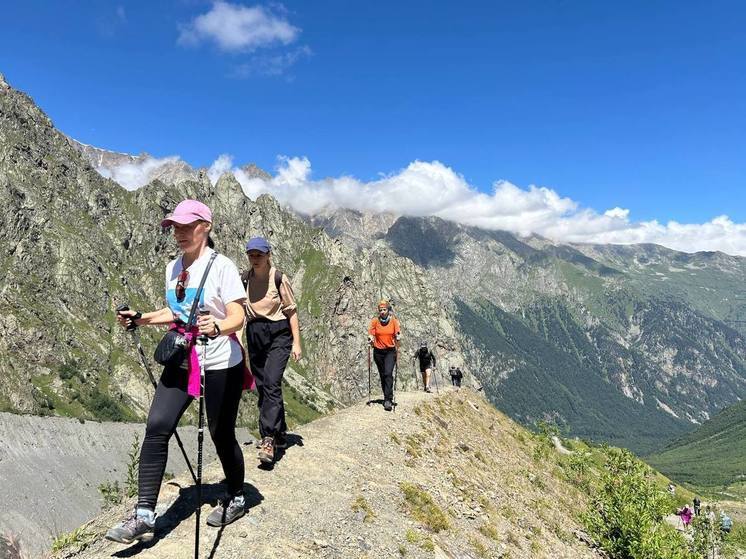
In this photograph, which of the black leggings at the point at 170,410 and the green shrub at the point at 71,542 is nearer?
the black leggings at the point at 170,410

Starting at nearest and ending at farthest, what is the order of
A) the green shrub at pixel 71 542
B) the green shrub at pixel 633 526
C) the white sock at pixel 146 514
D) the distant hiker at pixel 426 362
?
the white sock at pixel 146 514 → the green shrub at pixel 71 542 → the green shrub at pixel 633 526 → the distant hiker at pixel 426 362

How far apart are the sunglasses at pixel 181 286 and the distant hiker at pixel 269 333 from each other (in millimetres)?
4237

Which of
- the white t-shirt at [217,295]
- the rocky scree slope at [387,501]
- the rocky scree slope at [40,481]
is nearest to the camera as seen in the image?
the white t-shirt at [217,295]

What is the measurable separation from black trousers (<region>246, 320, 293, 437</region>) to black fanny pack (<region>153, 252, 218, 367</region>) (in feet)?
15.3

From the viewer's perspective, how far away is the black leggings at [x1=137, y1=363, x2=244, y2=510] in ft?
25.6

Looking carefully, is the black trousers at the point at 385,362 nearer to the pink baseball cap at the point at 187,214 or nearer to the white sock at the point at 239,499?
the white sock at the point at 239,499

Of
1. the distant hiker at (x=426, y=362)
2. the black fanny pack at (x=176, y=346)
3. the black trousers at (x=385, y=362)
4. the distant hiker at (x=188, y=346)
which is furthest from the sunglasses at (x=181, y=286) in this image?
the distant hiker at (x=426, y=362)

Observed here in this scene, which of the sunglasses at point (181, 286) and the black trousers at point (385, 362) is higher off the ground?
the sunglasses at point (181, 286)

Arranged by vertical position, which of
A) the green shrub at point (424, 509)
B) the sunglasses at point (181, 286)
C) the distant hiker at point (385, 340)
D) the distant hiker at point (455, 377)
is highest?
the sunglasses at point (181, 286)

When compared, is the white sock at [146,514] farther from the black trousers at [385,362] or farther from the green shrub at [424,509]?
the black trousers at [385,362]

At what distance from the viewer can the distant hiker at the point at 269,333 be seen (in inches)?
491

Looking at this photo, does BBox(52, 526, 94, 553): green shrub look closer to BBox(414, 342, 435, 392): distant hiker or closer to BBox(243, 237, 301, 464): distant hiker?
BBox(243, 237, 301, 464): distant hiker

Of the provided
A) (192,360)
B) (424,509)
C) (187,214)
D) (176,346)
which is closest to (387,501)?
(424,509)

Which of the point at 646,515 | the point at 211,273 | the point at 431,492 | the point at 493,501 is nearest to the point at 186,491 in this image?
the point at 211,273
